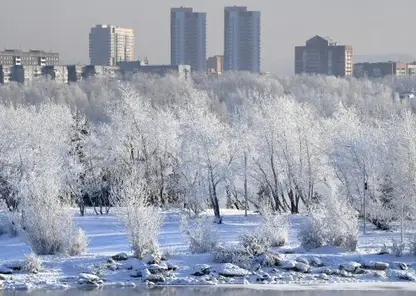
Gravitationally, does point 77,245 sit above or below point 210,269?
above

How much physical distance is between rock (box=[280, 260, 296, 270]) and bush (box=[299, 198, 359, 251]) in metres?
1.62

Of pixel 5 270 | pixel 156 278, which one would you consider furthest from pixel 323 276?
pixel 5 270

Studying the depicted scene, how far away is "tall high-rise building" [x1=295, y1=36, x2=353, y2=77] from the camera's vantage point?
562 feet

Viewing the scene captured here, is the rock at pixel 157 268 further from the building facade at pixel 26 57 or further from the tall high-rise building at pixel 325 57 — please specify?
the building facade at pixel 26 57

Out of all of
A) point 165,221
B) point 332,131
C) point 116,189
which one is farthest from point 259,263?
point 332,131

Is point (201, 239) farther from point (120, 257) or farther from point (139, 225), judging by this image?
point (120, 257)

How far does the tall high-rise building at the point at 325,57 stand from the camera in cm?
17125

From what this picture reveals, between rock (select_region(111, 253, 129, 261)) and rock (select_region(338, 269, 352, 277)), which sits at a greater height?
rock (select_region(111, 253, 129, 261))

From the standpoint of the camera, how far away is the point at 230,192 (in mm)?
38812

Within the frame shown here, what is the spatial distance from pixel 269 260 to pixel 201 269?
5.45ft

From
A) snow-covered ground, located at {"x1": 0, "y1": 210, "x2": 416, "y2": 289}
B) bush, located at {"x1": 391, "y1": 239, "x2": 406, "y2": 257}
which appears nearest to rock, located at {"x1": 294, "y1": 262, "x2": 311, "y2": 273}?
snow-covered ground, located at {"x1": 0, "y1": 210, "x2": 416, "y2": 289}

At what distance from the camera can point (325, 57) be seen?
174 m

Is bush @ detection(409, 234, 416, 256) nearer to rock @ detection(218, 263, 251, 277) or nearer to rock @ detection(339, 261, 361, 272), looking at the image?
rock @ detection(339, 261, 361, 272)

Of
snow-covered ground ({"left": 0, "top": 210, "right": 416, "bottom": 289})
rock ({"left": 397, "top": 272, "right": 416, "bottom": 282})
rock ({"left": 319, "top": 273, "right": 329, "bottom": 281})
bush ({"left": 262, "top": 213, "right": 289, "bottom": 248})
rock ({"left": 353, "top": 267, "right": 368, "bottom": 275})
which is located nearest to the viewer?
rock ({"left": 397, "top": 272, "right": 416, "bottom": 282})
